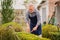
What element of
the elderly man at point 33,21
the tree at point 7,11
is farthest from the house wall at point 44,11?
the elderly man at point 33,21

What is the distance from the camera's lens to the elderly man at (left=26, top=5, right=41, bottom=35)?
11.0 metres

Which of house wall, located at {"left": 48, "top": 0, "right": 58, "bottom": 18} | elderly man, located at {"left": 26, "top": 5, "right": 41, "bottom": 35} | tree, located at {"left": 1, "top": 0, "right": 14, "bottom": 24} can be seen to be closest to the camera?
elderly man, located at {"left": 26, "top": 5, "right": 41, "bottom": 35}

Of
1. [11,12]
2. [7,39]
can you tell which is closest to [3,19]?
[11,12]

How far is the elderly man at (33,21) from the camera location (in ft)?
36.1

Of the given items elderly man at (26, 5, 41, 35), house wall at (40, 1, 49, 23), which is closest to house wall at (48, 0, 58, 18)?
house wall at (40, 1, 49, 23)

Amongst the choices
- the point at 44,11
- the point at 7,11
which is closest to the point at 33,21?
the point at 7,11

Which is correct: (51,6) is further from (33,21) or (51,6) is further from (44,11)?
(33,21)

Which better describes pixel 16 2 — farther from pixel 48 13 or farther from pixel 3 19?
pixel 3 19

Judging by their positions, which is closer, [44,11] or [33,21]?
[33,21]

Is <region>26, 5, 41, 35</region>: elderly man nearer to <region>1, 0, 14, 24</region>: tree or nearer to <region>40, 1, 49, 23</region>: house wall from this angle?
<region>1, 0, 14, 24</region>: tree

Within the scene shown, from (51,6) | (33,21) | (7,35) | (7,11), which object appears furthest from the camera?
(51,6)

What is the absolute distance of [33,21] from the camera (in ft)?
37.5

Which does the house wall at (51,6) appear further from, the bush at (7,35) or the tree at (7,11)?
the bush at (7,35)

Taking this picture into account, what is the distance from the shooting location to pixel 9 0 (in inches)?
798
